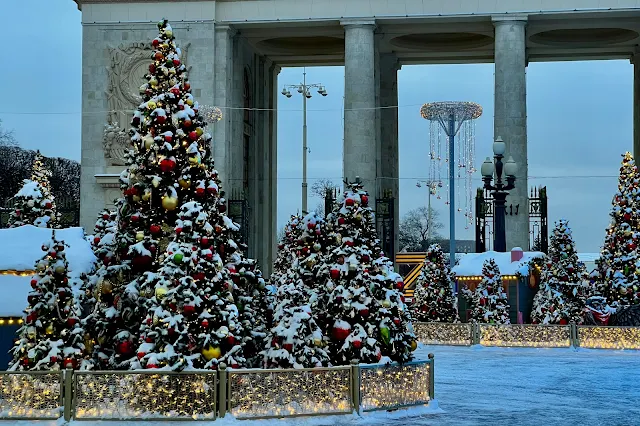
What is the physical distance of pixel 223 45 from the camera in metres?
43.6

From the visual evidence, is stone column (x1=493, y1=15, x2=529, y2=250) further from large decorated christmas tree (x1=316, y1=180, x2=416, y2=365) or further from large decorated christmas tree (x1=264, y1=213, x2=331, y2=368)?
large decorated christmas tree (x1=264, y1=213, x2=331, y2=368)

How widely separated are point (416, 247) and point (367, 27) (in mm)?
45128

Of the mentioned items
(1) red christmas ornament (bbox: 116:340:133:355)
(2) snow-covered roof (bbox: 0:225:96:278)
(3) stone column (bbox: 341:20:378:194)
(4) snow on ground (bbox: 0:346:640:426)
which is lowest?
(4) snow on ground (bbox: 0:346:640:426)

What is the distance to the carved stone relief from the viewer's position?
43312 millimetres

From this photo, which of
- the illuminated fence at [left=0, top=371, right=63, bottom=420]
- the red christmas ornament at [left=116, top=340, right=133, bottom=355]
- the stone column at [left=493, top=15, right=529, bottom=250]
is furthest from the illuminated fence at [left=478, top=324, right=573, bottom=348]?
the stone column at [left=493, top=15, right=529, bottom=250]

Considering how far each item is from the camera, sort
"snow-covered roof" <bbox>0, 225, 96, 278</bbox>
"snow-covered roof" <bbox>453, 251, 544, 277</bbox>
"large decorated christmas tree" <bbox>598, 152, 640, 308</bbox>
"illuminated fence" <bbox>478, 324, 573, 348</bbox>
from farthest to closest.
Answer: "snow-covered roof" <bbox>453, 251, 544, 277</bbox>
"large decorated christmas tree" <bbox>598, 152, 640, 308</bbox>
"illuminated fence" <bbox>478, 324, 573, 348</bbox>
"snow-covered roof" <bbox>0, 225, 96, 278</bbox>

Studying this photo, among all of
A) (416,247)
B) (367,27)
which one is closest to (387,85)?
(367,27)

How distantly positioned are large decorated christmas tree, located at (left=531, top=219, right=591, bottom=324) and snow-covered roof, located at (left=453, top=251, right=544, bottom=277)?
139cm

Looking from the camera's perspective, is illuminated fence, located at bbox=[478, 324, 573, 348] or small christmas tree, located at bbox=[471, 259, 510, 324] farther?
small christmas tree, located at bbox=[471, 259, 510, 324]

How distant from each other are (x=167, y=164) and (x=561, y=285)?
44.3 ft

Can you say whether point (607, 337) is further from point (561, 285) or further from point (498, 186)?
point (498, 186)

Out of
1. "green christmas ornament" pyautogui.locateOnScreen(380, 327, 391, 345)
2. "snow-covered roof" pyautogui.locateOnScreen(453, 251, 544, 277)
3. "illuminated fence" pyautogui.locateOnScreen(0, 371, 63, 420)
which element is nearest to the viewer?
"illuminated fence" pyautogui.locateOnScreen(0, 371, 63, 420)

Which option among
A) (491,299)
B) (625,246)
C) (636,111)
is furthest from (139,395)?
(636,111)

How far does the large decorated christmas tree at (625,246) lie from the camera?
24.0 meters
